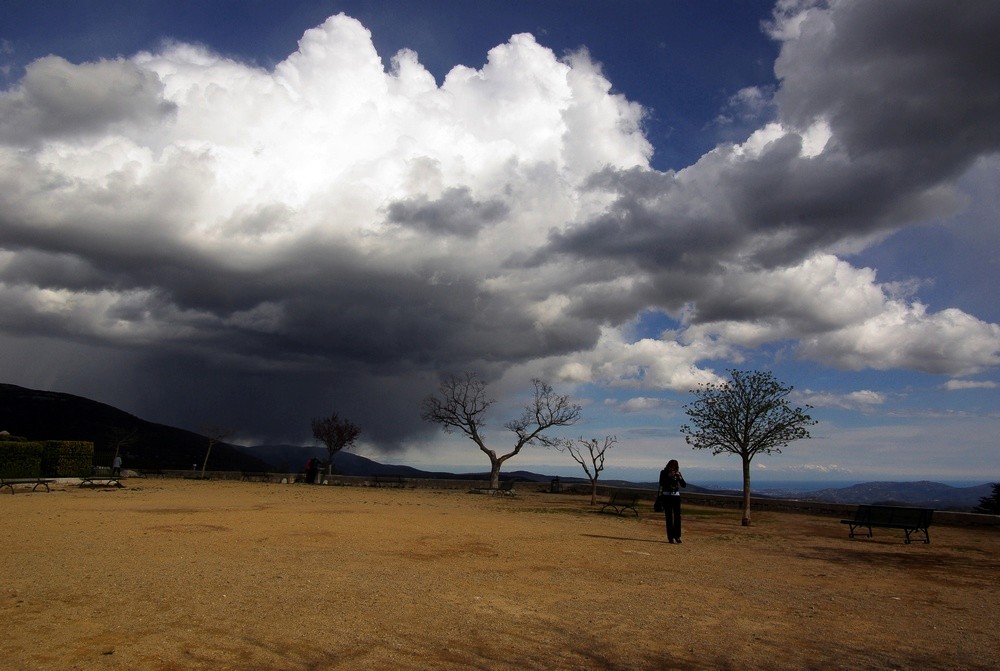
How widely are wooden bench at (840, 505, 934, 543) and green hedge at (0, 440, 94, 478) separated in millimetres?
33763

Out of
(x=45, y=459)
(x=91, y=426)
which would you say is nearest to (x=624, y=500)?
(x=45, y=459)

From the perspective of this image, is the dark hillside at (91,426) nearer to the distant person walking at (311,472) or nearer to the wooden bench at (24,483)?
the distant person walking at (311,472)

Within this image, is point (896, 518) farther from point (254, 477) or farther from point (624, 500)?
point (254, 477)

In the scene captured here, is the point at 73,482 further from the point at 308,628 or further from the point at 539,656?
the point at 539,656

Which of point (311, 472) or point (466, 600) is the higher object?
point (311, 472)

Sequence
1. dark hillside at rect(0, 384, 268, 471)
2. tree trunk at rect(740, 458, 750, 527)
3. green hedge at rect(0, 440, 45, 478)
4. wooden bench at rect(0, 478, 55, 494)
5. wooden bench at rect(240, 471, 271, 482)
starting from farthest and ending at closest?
dark hillside at rect(0, 384, 268, 471) → wooden bench at rect(240, 471, 271, 482) → green hedge at rect(0, 440, 45, 478) → wooden bench at rect(0, 478, 55, 494) → tree trunk at rect(740, 458, 750, 527)

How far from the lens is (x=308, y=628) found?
21.7 ft

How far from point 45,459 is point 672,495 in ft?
105

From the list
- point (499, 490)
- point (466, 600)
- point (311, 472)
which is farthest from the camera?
point (311, 472)

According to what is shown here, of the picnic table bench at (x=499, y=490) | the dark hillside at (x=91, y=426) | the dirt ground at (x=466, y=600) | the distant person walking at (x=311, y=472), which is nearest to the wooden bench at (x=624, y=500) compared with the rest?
the dirt ground at (x=466, y=600)

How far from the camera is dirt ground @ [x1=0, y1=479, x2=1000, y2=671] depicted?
600 centimetres

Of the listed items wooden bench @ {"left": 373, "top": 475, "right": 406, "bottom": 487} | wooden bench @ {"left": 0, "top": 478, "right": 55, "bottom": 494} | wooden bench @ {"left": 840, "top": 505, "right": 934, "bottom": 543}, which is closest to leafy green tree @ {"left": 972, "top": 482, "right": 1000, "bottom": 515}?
wooden bench @ {"left": 840, "top": 505, "right": 934, "bottom": 543}

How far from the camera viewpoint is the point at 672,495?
48.1ft

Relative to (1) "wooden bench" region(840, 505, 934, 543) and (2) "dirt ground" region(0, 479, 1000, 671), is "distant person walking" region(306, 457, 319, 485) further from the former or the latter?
(1) "wooden bench" region(840, 505, 934, 543)
